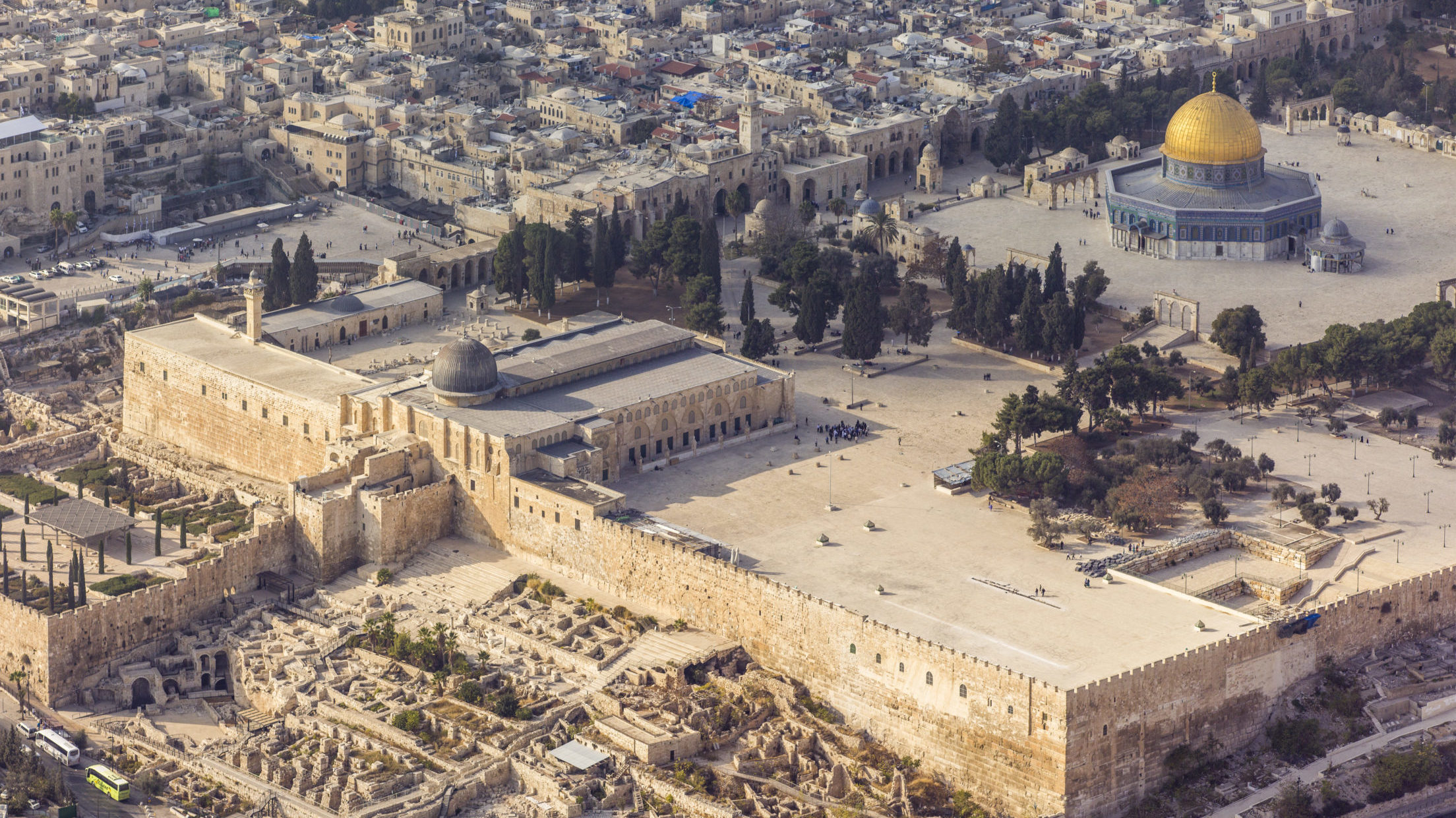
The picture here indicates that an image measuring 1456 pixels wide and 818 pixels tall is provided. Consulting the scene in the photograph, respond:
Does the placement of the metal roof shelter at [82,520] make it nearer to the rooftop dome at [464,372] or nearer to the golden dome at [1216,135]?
the rooftop dome at [464,372]

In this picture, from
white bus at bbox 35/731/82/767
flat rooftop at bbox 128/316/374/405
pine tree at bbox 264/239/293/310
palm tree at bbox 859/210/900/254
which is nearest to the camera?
white bus at bbox 35/731/82/767

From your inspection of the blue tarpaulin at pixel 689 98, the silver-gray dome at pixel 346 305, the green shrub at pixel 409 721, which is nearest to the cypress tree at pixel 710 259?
the silver-gray dome at pixel 346 305

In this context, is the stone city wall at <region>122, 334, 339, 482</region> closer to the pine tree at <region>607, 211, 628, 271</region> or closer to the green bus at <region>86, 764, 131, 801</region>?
the green bus at <region>86, 764, 131, 801</region>

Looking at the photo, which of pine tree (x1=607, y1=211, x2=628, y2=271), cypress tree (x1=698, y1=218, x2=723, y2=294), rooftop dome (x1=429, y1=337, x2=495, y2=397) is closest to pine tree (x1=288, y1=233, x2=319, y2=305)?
pine tree (x1=607, y1=211, x2=628, y2=271)

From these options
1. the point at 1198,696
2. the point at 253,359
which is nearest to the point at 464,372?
the point at 253,359

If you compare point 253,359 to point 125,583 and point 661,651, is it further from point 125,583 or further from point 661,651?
point 661,651

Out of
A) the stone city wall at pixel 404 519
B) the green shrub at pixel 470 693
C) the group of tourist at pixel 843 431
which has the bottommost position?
the green shrub at pixel 470 693

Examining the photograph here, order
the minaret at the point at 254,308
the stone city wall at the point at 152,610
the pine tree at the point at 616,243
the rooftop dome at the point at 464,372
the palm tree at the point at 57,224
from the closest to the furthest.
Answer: the stone city wall at the point at 152,610 → the rooftop dome at the point at 464,372 → the minaret at the point at 254,308 → the pine tree at the point at 616,243 → the palm tree at the point at 57,224
